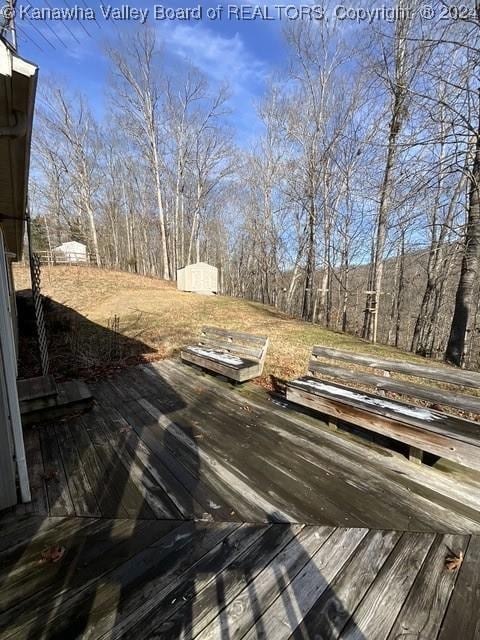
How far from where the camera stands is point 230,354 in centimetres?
511

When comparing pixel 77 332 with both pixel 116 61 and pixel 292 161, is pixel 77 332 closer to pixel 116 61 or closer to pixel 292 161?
pixel 292 161

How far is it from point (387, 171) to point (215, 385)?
865 cm

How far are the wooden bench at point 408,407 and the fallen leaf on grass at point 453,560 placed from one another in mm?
684

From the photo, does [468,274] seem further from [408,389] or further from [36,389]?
[36,389]

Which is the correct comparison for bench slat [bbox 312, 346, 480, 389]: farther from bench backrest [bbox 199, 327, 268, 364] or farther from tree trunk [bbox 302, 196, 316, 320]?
tree trunk [bbox 302, 196, 316, 320]

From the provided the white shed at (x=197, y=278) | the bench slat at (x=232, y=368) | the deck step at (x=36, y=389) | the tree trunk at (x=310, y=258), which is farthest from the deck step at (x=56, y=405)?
the white shed at (x=197, y=278)

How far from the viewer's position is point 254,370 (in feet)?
14.3

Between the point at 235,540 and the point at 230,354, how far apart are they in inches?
132

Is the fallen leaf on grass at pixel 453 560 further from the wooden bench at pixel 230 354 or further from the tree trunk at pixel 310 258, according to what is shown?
the tree trunk at pixel 310 258

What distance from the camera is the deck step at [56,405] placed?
129 inches

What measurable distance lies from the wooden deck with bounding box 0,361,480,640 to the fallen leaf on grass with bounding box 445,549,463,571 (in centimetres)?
2

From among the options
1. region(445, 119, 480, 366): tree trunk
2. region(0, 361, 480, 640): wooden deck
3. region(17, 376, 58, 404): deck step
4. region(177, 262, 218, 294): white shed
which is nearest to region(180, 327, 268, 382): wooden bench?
region(0, 361, 480, 640): wooden deck

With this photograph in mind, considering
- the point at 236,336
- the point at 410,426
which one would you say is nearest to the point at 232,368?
the point at 236,336

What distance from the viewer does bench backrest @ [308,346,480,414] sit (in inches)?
102
